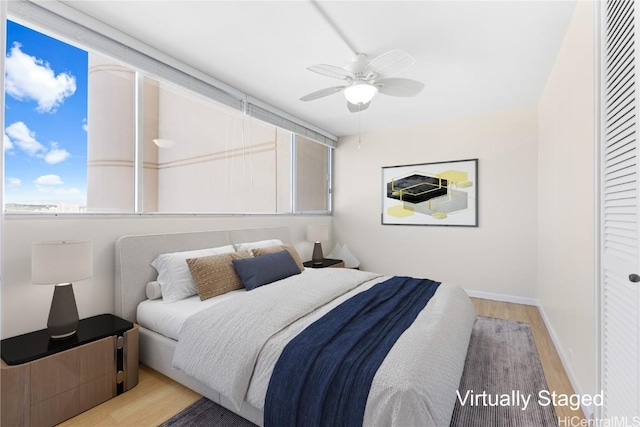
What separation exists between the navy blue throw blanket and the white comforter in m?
0.06

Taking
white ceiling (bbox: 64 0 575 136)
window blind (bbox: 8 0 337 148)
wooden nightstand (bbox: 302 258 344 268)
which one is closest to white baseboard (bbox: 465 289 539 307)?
wooden nightstand (bbox: 302 258 344 268)

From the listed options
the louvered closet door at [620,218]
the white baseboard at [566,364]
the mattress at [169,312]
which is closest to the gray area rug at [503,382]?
the white baseboard at [566,364]

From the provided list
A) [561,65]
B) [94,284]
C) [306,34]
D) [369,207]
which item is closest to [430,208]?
[369,207]

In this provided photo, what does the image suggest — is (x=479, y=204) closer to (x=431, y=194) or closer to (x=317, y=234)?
(x=431, y=194)

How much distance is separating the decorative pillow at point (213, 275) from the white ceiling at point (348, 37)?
1802 millimetres

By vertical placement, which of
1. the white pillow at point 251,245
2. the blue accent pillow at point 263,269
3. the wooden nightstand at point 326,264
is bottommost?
the wooden nightstand at point 326,264

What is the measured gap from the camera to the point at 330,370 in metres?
1.39

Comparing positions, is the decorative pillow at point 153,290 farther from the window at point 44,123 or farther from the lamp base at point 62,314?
the window at point 44,123

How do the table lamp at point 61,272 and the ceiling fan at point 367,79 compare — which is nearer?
the table lamp at point 61,272

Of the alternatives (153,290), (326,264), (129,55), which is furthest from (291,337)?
(326,264)

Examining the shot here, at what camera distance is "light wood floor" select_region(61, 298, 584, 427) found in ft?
5.72

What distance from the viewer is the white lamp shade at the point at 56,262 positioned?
1713 mm

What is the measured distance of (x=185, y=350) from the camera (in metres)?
1.85

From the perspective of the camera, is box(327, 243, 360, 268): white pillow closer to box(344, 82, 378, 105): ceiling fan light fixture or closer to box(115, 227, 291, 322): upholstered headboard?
box(115, 227, 291, 322): upholstered headboard
